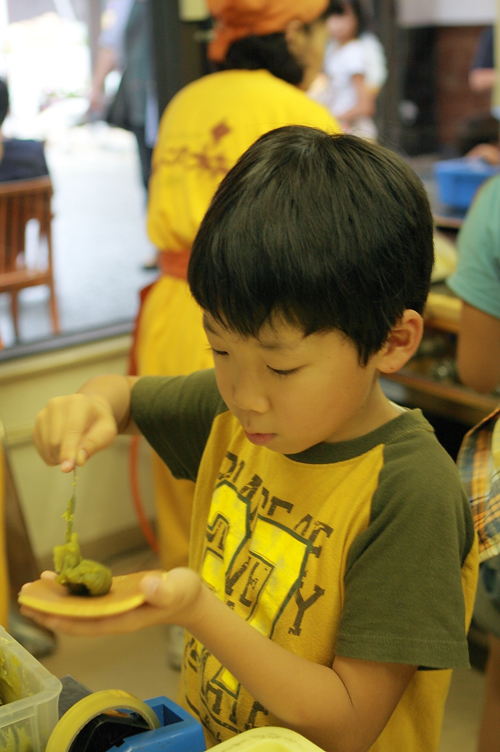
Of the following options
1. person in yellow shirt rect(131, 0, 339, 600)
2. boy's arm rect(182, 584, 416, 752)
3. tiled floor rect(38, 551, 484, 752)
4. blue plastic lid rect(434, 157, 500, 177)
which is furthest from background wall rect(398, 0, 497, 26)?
boy's arm rect(182, 584, 416, 752)

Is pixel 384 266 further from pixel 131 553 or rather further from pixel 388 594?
pixel 131 553

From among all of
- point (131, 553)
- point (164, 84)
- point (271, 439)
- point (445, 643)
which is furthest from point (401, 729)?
point (164, 84)

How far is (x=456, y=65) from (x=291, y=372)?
10.1 ft

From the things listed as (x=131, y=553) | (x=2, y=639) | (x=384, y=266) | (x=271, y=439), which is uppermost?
(x=384, y=266)

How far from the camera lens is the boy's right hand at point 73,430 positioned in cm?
83

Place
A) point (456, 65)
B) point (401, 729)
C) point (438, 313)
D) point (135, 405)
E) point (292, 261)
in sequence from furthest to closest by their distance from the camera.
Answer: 1. point (456, 65)
2. point (438, 313)
3. point (135, 405)
4. point (401, 729)
5. point (292, 261)

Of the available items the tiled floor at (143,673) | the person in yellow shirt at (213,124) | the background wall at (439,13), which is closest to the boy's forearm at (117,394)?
the person in yellow shirt at (213,124)

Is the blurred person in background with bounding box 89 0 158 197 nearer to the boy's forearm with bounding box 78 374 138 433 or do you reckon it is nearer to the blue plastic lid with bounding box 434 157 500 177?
the blue plastic lid with bounding box 434 157 500 177

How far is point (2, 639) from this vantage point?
0.76 meters

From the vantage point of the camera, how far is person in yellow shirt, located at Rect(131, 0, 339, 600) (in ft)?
5.58

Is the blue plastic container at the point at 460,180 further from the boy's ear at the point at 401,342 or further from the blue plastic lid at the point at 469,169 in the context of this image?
the boy's ear at the point at 401,342

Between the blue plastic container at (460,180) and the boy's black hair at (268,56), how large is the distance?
755 millimetres

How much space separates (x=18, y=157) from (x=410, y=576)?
206 centimetres

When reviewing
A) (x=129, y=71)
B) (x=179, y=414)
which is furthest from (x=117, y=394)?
(x=129, y=71)
